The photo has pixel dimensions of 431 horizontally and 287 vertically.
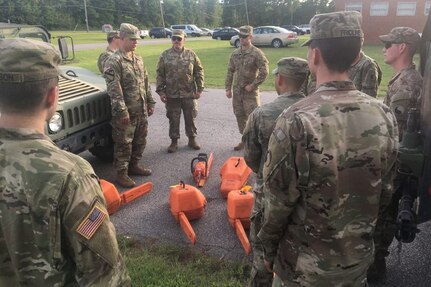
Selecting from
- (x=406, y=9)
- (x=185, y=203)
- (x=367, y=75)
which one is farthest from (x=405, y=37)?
(x=406, y=9)

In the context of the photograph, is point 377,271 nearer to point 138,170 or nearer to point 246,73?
point 138,170

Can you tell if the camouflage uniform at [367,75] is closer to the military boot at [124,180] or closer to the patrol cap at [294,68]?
the patrol cap at [294,68]

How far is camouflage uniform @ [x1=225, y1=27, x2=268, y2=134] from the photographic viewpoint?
6.59 metres

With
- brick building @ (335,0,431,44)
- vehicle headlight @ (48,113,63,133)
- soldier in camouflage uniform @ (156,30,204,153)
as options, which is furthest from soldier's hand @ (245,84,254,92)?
Answer: brick building @ (335,0,431,44)

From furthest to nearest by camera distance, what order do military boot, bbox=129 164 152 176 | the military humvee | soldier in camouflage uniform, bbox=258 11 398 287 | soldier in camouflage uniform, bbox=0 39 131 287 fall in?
military boot, bbox=129 164 152 176 < the military humvee < soldier in camouflage uniform, bbox=258 11 398 287 < soldier in camouflage uniform, bbox=0 39 131 287

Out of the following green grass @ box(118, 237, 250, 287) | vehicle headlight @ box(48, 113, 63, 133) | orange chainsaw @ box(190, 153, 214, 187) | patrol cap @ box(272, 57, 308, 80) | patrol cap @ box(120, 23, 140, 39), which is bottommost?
green grass @ box(118, 237, 250, 287)

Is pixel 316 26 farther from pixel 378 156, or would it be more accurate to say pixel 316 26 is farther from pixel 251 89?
pixel 251 89

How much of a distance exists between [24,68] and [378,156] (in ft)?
4.95

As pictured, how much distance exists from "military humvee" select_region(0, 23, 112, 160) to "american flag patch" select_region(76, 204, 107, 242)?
2901 millimetres

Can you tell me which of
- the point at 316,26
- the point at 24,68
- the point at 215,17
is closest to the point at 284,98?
the point at 316,26

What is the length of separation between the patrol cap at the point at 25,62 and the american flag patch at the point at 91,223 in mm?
537

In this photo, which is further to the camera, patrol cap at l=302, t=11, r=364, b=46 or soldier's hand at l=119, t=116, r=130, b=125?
soldier's hand at l=119, t=116, r=130, b=125

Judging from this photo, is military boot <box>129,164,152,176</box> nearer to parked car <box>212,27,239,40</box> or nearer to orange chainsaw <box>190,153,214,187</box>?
orange chainsaw <box>190,153,214,187</box>

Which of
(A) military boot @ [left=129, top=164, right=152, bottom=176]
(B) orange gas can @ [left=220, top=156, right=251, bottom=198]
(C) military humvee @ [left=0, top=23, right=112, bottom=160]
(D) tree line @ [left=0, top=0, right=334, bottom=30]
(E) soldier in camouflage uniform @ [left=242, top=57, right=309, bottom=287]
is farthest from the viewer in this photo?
(D) tree line @ [left=0, top=0, right=334, bottom=30]
